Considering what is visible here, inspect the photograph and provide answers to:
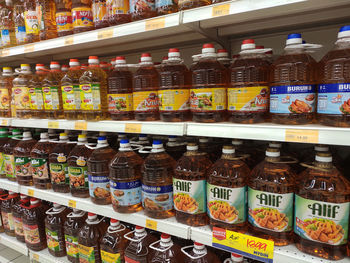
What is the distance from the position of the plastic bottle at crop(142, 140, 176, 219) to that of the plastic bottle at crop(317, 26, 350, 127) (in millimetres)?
736

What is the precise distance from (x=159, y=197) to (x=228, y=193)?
1.21ft

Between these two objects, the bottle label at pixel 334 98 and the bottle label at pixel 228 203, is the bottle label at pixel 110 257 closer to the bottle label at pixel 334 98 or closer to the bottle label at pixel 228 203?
the bottle label at pixel 228 203

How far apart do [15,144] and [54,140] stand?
48cm

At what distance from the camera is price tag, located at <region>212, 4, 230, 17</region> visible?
94 centimetres

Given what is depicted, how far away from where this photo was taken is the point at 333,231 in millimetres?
863

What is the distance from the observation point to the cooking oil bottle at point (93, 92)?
138cm

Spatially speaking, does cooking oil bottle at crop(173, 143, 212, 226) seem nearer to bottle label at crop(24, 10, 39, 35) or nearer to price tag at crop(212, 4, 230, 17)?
price tag at crop(212, 4, 230, 17)

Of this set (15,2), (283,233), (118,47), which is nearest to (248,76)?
(283,233)

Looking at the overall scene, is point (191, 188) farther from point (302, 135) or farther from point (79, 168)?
point (79, 168)

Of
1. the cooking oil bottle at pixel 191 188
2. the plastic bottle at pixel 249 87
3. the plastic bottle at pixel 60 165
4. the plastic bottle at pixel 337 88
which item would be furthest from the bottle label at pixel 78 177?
the plastic bottle at pixel 337 88

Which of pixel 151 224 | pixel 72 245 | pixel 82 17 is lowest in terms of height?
pixel 72 245

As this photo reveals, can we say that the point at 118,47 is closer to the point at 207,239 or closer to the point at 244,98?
the point at 244,98

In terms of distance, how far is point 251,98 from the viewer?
99 cm

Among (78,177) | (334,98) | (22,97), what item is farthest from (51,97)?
(334,98)
